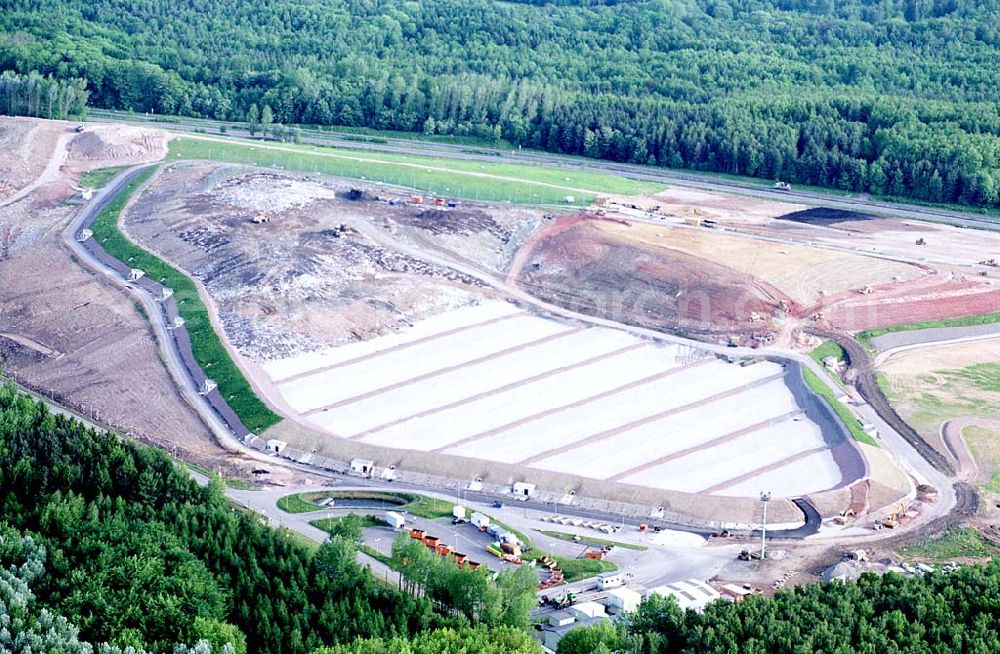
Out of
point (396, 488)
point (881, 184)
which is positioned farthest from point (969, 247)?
point (396, 488)

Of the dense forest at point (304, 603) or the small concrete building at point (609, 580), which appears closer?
the dense forest at point (304, 603)

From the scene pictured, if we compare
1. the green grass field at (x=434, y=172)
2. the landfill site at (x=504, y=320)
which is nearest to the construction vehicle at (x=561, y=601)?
the landfill site at (x=504, y=320)

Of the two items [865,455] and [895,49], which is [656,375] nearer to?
[865,455]

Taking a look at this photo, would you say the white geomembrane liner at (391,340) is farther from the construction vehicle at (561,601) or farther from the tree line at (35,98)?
the tree line at (35,98)

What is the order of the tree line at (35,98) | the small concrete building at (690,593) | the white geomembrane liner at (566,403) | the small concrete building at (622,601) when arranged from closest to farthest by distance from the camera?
the small concrete building at (690,593), the small concrete building at (622,601), the white geomembrane liner at (566,403), the tree line at (35,98)

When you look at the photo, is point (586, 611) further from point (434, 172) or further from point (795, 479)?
point (434, 172)

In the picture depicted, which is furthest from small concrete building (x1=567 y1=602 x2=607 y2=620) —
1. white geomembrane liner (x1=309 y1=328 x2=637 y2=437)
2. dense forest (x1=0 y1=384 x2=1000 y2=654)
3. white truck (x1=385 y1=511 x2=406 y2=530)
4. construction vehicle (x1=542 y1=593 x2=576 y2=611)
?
white geomembrane liner (x1=309 y1=328 x2=637 y2=437)

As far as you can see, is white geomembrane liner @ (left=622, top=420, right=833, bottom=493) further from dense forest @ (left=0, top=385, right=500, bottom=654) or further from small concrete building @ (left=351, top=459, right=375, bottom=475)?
dense forest @ (left=0, top=385, right=500, bottom=654)
